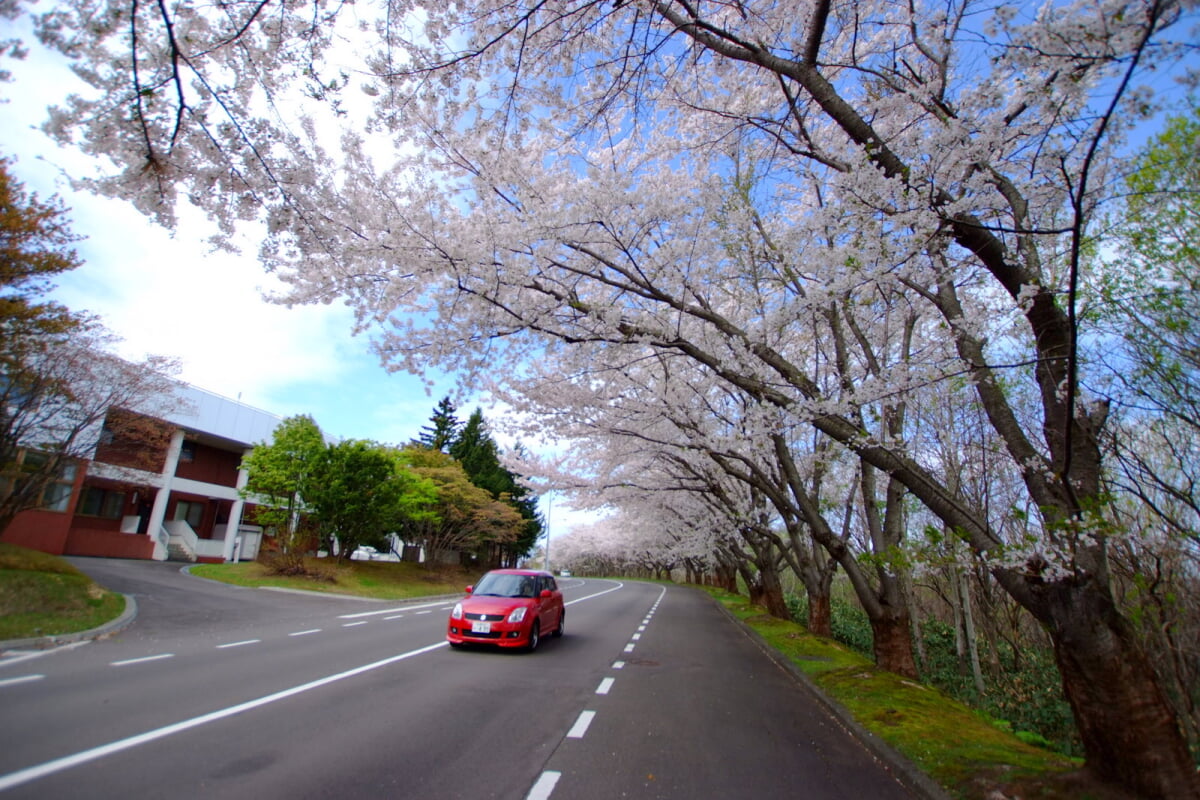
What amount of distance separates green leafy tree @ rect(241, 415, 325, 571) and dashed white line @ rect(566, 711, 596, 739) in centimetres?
2022

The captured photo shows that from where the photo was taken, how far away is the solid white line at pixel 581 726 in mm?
5828

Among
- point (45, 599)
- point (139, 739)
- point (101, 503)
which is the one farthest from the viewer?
point (101, 503)

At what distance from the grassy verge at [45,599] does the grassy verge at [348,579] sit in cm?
700

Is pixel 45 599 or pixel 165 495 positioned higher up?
pixel 165 495

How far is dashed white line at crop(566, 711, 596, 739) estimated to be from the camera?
19.1 feet

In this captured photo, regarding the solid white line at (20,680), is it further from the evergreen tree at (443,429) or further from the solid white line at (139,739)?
the evergreen tree at (443,429)

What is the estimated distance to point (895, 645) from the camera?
10.3 meters

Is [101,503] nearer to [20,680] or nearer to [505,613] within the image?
[20,680]

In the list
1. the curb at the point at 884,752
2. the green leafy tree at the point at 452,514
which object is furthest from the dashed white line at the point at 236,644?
the green leafy tree at the point at 452,514

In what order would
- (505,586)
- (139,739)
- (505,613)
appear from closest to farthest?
1. (139,739)
2. (505,613)
3. (505,586)

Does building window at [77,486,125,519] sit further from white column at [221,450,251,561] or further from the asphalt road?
the asphalt road

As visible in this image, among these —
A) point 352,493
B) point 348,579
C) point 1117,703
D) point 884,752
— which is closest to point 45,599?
point 352,493

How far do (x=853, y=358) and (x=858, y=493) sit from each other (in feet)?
21.8

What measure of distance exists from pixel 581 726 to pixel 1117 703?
4.70 metres
